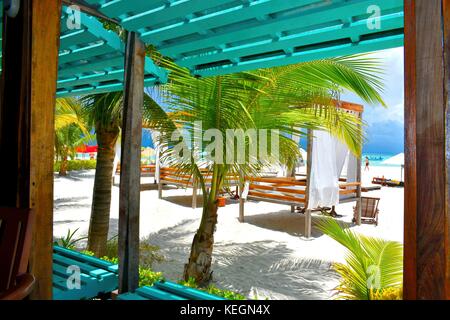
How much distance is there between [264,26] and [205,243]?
10.0 ft

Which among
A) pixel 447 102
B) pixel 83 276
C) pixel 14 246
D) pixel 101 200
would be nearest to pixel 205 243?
pixel 101 200

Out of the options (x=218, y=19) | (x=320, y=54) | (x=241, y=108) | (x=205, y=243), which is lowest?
(x=205, y=243)

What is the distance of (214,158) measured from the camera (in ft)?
13.1

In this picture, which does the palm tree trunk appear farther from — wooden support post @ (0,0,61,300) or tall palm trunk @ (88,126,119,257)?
wooden support post @ (0,0,61,300)

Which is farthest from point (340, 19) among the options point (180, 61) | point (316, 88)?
point (316, 88)

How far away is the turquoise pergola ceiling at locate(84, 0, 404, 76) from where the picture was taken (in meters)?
1.82

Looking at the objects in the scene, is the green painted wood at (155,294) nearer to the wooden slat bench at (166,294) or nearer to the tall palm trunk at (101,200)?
the wooden slat bench at (166,294)

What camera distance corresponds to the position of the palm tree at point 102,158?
193 inches

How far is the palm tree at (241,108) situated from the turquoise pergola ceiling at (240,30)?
3.07ft

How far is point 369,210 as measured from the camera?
7.86 meters

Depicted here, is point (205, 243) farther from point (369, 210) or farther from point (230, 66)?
point (369, 210)

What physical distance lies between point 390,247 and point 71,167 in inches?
849

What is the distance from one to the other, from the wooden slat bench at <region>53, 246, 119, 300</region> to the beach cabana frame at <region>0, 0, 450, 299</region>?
11.2 inches

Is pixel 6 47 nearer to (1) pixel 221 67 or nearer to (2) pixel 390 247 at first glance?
(1) pixel 221 67
